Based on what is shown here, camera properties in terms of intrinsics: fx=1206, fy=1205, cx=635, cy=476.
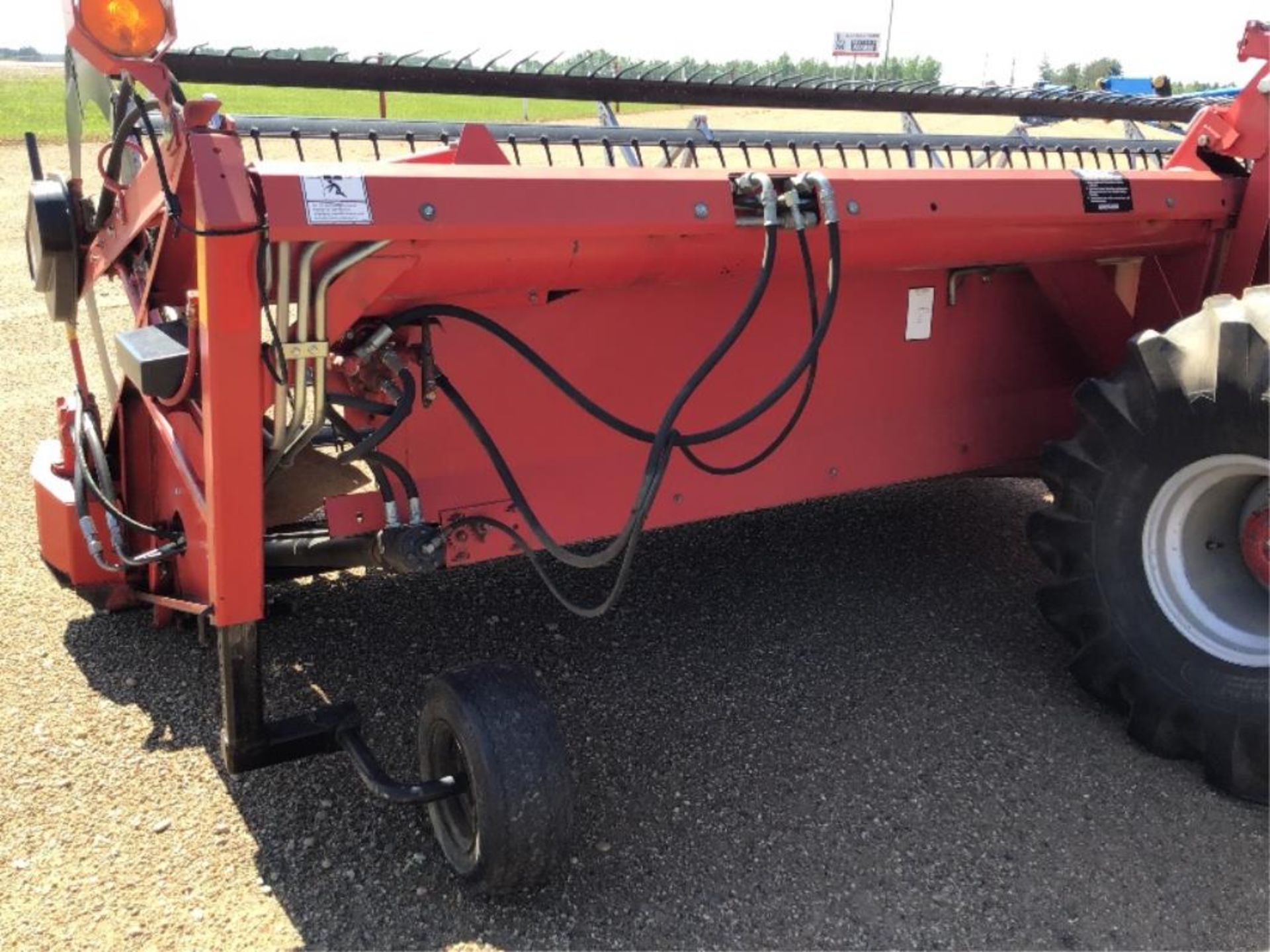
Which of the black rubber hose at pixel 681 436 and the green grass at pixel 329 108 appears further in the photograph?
the green grass at pixel 329 108

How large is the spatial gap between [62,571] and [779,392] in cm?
216

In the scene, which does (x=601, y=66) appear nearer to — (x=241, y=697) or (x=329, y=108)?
(x=241, y=697)

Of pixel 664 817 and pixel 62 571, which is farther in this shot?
pixel 62 571

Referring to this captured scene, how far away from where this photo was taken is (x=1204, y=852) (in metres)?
2.52

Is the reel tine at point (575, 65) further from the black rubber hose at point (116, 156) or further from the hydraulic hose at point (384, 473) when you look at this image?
the hydraulic hose at point (384, 473)

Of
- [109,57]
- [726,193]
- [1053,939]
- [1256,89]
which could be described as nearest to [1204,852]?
[1053,939]

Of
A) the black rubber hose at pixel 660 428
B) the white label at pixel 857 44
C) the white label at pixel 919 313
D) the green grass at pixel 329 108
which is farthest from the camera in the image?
the green grass at pixel 329 108

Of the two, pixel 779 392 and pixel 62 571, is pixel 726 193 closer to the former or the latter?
pixel 779 392

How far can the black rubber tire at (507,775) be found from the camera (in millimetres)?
2219

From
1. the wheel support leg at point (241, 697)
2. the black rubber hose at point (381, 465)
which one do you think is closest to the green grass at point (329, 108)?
the black rubber hose at point (381, 465)

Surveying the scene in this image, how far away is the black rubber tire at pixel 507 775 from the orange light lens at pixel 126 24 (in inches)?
50.0

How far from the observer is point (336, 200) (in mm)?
2016

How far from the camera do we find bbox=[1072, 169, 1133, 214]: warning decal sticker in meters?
2.79

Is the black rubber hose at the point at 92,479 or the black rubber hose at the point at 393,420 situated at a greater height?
the black rubber hose at the point at 393,420
